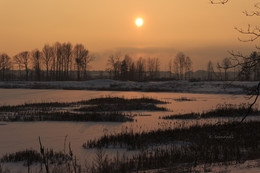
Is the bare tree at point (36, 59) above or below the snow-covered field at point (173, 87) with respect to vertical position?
above

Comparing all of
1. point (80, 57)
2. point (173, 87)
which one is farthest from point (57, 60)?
point (173, 87)

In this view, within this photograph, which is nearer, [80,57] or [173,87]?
[173,87]

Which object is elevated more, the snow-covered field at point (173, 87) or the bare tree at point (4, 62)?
the bare tree at point (4, 62)

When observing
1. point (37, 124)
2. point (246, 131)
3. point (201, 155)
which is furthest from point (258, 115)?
point (37, 124)

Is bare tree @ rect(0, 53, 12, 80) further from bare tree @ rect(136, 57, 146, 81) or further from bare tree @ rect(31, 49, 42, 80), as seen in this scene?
bare tree @ rect(136, 57, 146, 81)

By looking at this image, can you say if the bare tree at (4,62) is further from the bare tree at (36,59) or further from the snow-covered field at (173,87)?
the snow-covered field at (173,87)

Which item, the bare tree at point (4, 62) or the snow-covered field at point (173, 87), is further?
the bare tree at point (4, 62)

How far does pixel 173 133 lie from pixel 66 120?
705cm

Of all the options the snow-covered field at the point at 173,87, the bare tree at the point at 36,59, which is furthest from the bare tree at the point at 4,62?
the snow-covered field at the point at 173,87

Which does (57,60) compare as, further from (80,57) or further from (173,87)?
(173,87)

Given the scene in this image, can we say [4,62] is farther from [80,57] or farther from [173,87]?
[173,87]

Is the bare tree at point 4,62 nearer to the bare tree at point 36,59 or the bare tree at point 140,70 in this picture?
the bare tree at point 36,59

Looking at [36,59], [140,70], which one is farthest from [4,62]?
[140,70]

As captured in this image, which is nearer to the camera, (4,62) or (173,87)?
(173,87)
